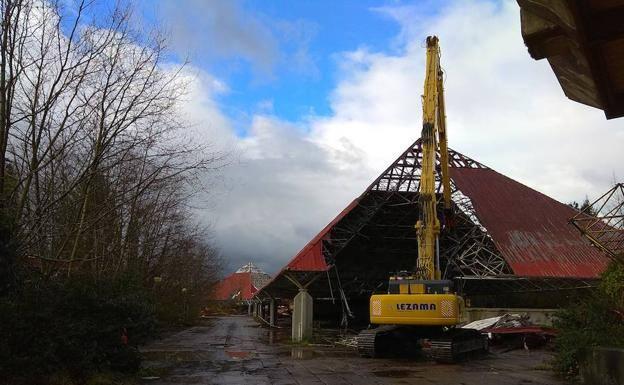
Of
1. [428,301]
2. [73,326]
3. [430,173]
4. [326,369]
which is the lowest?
[326,369]

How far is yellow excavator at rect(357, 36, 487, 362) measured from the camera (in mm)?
18641

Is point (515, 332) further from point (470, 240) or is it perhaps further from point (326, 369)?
point (326, 369)

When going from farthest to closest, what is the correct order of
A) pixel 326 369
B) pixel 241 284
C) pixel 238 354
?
pixel 241 284 → pixel 238 354 → pixel 326 369

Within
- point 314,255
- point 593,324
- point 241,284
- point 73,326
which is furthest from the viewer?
point 241,284

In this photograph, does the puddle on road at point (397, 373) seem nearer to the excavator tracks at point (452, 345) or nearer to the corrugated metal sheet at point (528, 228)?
the excavator tracks at point (452, 345)

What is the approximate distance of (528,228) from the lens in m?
34.1

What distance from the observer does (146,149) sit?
14953mm

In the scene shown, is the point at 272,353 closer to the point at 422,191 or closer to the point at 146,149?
the point at 422,191

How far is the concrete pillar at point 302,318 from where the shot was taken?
2958 cm

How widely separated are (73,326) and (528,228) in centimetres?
2870

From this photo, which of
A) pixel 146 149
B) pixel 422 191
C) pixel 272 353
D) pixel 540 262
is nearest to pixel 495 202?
pixel 540 262

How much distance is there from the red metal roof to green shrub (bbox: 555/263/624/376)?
360ft

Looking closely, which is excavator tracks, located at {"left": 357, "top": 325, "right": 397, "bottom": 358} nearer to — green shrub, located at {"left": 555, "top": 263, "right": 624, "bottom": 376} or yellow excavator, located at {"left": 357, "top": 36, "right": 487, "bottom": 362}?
yellow excavator, located at {"left": 357, "top": 36, "right": 487, "bottom": 362}

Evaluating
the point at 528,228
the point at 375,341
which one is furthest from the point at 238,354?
the point at 528,228
